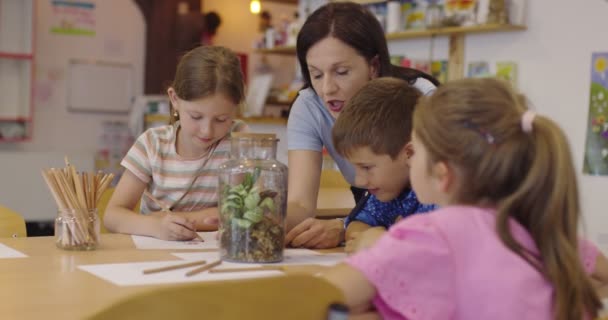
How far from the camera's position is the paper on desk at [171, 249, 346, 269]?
150cm

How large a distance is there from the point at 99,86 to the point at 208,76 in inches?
165

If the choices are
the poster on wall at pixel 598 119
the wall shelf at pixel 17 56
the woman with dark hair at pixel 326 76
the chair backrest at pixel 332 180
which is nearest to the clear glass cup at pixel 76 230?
the woman with dark hair at pixel 326 76

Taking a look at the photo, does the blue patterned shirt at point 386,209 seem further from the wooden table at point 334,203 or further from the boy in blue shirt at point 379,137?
the wooden table at point 334,203

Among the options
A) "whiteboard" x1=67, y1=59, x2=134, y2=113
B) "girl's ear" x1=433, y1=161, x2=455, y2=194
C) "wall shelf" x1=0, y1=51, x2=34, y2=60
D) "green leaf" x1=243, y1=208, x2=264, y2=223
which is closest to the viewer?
"girl's ear" x1=433, y1=161, x2=455, y2=194

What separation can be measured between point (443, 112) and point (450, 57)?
3.08m

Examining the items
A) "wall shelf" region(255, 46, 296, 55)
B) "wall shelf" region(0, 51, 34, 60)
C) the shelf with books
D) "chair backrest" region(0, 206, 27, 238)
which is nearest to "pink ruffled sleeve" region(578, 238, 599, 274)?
"chair backrest" region(0, 206, 27, 238)

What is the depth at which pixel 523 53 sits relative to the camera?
375 cm

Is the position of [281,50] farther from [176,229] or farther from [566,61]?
[176,229]

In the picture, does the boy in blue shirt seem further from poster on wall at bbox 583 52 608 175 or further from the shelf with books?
the shelf with books

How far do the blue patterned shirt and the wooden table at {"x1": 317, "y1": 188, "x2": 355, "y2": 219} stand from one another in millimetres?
502

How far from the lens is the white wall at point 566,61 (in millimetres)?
3488

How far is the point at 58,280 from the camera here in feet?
4.12

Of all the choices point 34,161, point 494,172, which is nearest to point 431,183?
point 494,172

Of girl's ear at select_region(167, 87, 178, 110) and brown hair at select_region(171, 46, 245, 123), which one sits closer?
brown hair at select_region(171, 46, 245, 123)
